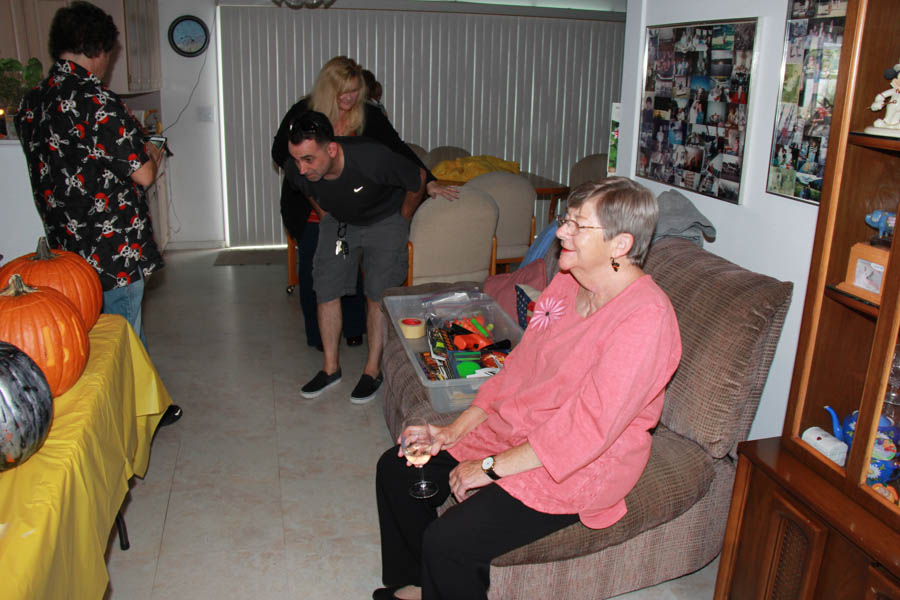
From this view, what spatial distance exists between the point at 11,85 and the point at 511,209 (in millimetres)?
2596

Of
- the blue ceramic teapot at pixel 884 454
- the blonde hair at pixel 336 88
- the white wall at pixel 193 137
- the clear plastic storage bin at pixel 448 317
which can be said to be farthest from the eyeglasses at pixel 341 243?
the white wall at pixel 193 137

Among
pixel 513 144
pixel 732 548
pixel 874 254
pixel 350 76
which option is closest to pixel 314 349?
pixel 350 76

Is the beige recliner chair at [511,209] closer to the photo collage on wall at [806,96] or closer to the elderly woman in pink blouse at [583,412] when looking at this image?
A: the photo collage on wall at [806,96]

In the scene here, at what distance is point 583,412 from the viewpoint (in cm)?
155

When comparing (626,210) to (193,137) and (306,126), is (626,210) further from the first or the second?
(193,137)

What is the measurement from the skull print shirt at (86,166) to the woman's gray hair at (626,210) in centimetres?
168

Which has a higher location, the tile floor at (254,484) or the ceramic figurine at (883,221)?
the ceramic figurine at (883,221)

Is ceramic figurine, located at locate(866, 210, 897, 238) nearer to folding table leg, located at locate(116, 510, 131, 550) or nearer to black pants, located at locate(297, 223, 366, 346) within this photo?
folding table leg, located at locate(116, 510, 131, 550)

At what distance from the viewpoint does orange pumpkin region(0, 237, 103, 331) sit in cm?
196

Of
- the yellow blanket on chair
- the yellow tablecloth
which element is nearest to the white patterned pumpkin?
the yellow tablecloth

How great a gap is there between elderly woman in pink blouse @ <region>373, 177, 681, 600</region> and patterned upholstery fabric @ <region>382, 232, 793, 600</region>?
0.28 ft

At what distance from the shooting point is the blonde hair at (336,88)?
10.9 feet

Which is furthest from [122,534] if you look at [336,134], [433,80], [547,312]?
[433,80]

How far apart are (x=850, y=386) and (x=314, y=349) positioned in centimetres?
283
